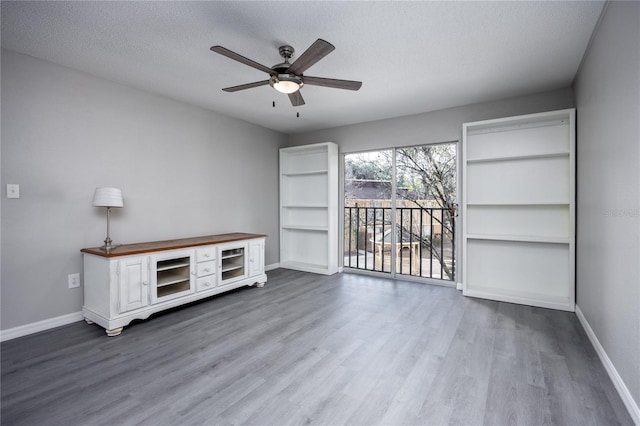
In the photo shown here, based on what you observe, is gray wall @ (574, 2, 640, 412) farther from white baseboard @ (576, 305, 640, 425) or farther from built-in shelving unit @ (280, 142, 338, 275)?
built-in shelving unit @ (280, 142, 338, 275)

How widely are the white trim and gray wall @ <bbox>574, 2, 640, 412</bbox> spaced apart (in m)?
4.10

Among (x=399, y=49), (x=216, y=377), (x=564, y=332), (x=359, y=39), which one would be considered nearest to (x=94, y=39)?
(x=359, y=39)

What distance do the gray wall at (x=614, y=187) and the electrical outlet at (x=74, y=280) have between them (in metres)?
4.10

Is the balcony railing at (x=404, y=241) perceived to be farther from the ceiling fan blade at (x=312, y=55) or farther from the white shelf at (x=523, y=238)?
the ceiling fan blade at (x=312, y=55)

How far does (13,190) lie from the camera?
2.43 meters

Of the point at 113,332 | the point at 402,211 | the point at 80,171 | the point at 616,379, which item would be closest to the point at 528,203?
the point at 402,211

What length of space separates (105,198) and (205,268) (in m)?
1.18

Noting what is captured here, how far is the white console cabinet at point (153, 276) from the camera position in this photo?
2.53 metres

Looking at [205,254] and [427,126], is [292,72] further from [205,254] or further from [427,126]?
[427,126]

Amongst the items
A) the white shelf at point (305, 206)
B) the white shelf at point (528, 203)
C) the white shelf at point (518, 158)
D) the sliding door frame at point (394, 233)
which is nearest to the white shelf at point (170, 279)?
the white shelf at point (305, 206)

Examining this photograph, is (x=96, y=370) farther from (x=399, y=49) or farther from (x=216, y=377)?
(x=399, y=49)

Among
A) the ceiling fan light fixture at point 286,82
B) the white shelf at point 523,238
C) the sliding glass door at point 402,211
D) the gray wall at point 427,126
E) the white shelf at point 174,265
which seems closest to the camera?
the ceiling fan light fixture at point 286,82

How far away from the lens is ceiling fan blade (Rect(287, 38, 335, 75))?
1.78 meters

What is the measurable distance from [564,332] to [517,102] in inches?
99.5
